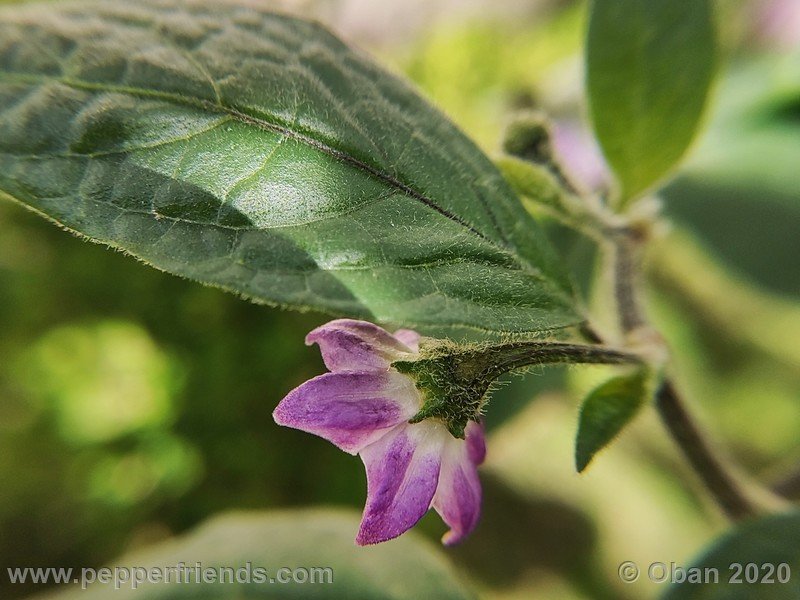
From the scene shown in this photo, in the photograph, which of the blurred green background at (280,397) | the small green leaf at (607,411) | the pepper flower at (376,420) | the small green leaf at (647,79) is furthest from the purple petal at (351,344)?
the blurred green background at (280,397)

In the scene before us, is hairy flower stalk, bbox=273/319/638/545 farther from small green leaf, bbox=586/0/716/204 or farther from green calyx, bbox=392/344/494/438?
small green leaf, bbox=586/0/716/204

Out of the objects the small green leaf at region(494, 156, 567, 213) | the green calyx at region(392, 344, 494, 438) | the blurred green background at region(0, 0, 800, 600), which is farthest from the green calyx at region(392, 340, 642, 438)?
the blurred green background at region(0, 0, 800, 600)

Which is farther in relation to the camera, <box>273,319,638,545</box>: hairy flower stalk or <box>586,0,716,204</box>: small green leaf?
<box>586,0,716,204</box>: small green leaf

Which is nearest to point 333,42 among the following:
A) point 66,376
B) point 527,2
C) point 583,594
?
point 583,594

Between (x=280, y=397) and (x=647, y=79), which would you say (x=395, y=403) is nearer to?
(x=647, y=79)

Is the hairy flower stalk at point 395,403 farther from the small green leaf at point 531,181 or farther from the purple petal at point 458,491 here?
the small green leaf at point 531,181

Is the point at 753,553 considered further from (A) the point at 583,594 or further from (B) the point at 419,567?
(A) the point at 583,594
